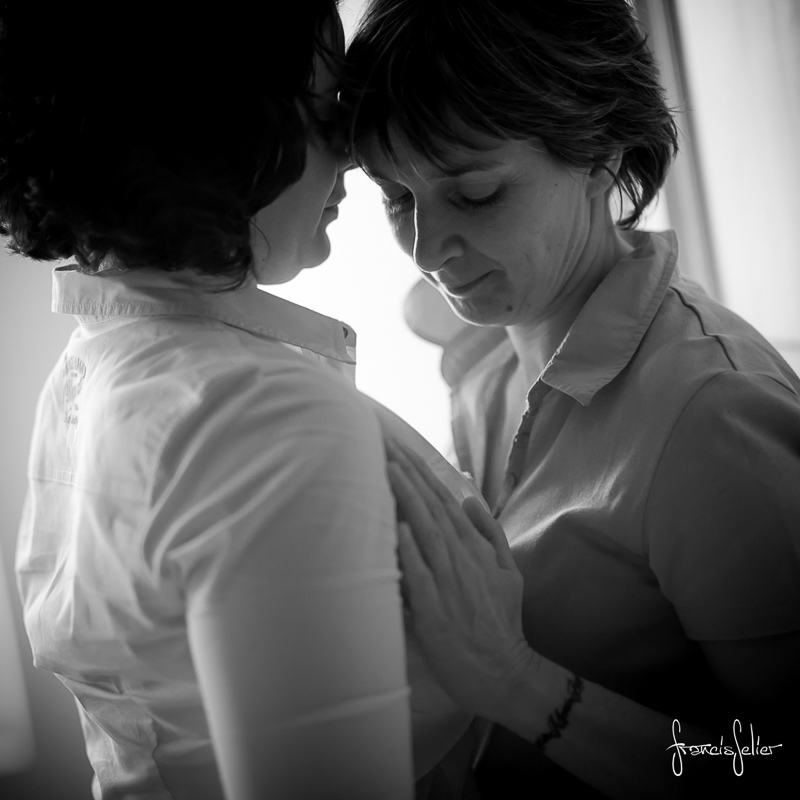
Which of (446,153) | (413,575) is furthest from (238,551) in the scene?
(446,153)

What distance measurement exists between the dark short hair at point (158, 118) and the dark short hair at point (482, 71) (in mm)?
227

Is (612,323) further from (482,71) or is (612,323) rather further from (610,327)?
(482,71)

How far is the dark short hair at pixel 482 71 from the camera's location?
0.93m

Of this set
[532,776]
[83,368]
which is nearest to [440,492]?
[83,368]

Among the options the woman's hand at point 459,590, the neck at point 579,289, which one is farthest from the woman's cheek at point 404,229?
the woman's hand at point 459,590

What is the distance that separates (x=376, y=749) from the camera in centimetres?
57

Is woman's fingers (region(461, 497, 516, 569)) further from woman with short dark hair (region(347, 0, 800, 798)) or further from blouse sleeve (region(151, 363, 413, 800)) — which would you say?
blouse sleeve (region(151, 363, 413, 800))

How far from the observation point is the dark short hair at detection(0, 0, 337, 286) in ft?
2.04

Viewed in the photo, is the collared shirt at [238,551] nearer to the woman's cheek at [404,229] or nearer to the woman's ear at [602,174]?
the woman's cheek at [404,229]

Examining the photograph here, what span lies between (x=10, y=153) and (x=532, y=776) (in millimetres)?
954

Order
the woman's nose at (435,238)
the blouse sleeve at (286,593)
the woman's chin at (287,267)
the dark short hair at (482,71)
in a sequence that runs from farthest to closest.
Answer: the woman's nose at (435,238) → the dark short hair at (482,71) → the woman's chin at (287,267) → the blouse sleeve at (286,593)

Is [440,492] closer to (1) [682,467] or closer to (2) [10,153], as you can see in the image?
(1) [682,467]

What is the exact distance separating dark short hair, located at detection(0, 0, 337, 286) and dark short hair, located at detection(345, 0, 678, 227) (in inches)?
8.9

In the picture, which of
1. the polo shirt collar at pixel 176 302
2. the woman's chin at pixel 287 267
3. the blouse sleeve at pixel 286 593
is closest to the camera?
the blouse sleeve at pixel 286 593
